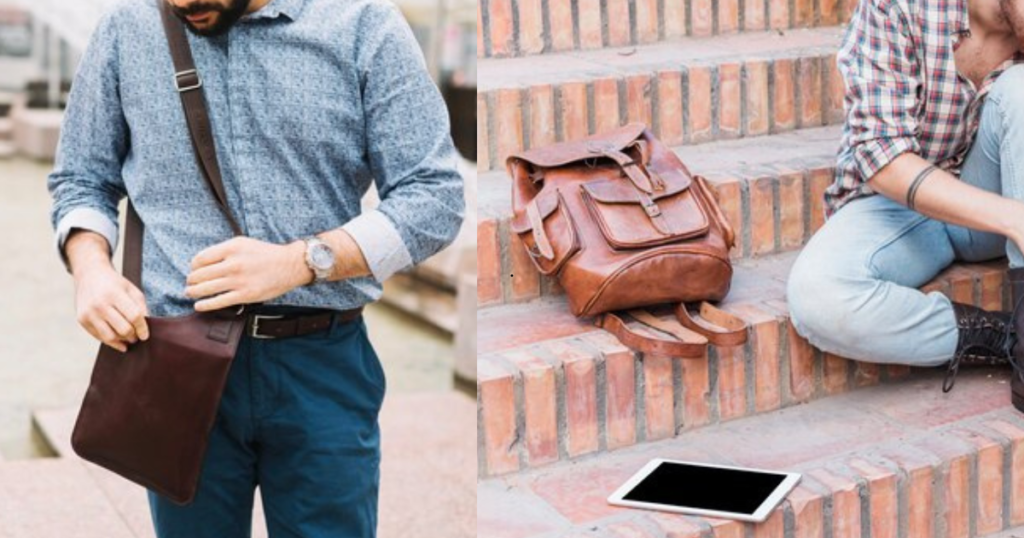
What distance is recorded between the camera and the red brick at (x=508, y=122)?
152 inches

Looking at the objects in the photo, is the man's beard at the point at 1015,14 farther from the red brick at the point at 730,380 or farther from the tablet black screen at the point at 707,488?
the tablet black screen at the point at 707,488

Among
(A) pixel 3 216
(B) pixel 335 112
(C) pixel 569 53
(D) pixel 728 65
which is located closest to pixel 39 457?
(C) pixel 569 53

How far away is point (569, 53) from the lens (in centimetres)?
446

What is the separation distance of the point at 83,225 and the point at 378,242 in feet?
1.56

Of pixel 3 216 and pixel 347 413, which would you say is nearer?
pixel 347 413

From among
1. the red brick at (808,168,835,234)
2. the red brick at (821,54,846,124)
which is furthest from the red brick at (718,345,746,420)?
the red brick at (821,54,846,124)

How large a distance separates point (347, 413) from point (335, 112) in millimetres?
470

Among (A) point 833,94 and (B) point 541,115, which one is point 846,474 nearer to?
(B) point 541,115

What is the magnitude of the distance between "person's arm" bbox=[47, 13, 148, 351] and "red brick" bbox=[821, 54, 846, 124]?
8.62 feet

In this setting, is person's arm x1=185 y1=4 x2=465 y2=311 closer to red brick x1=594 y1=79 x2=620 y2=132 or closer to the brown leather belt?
the brown leather belt

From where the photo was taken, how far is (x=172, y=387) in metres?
2.08

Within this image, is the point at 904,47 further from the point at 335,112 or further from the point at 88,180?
the point at 88,180

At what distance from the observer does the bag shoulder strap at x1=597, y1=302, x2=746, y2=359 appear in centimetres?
309

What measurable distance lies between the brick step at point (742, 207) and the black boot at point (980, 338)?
24.0 inches
